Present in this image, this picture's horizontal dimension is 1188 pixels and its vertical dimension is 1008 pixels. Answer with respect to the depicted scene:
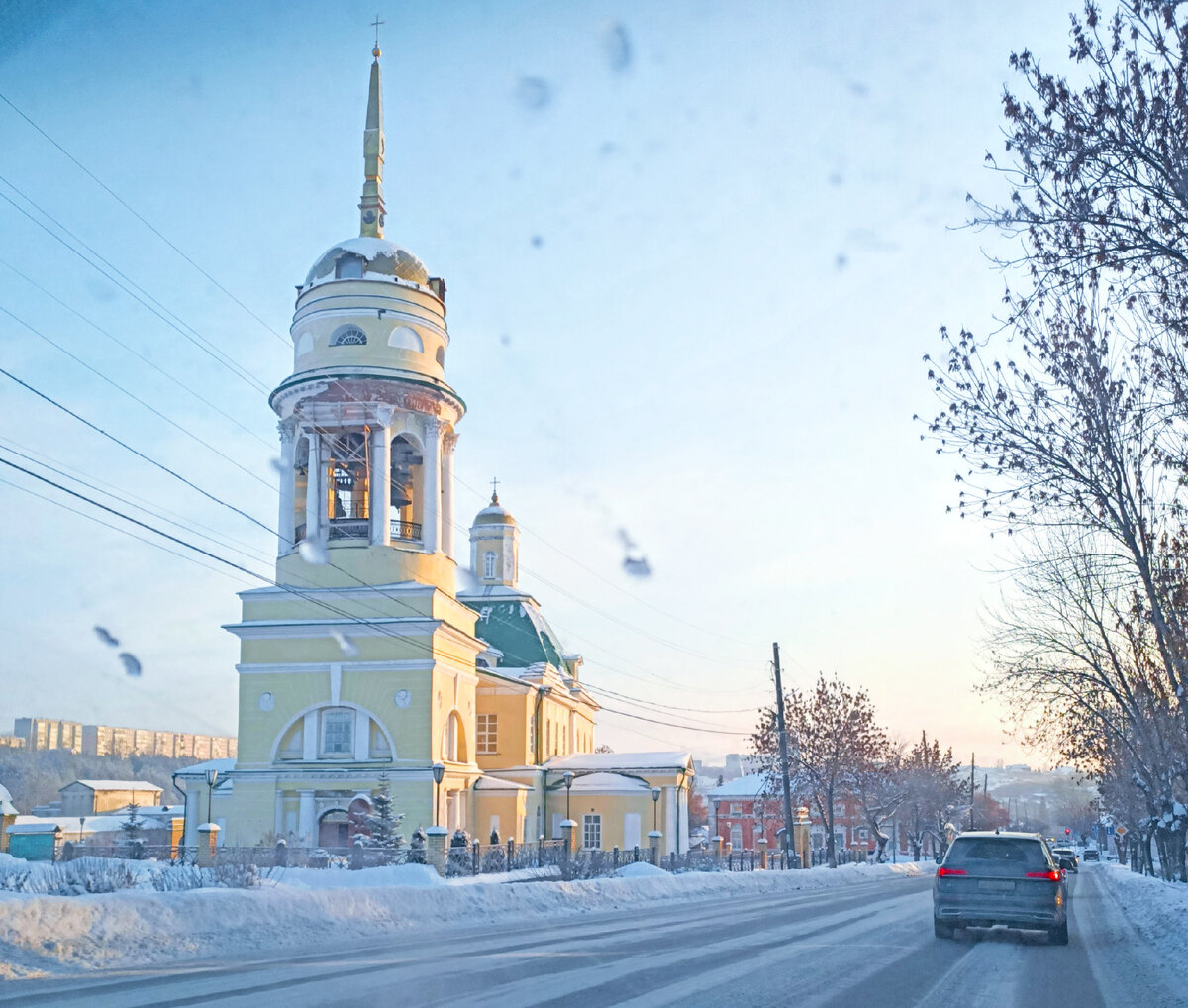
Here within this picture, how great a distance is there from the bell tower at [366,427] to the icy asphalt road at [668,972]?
997 inches

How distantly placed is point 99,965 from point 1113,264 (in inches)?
500

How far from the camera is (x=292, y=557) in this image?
42.8 meters

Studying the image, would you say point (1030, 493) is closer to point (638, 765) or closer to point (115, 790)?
point (638, 765)

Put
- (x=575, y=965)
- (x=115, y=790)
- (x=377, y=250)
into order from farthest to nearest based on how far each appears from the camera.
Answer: (x=115, y=790)
(x=377, y=250)
(x=575, y=965)

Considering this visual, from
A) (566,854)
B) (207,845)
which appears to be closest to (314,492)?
(207,845)

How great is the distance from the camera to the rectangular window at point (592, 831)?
53250 millimetres

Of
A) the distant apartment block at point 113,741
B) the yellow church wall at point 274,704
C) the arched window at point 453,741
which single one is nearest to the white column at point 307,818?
the yellow church wall at point 274,704

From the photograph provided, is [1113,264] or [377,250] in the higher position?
[377,250]

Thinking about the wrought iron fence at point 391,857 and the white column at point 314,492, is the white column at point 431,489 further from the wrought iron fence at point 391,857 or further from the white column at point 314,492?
the wrought iron fence at point 391,857

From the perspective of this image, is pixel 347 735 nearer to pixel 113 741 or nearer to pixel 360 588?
pixel 360 588

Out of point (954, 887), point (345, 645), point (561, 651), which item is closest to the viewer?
point (954, 887)

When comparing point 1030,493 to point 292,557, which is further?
point 292,557

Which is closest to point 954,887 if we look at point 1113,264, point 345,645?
point 1113,264

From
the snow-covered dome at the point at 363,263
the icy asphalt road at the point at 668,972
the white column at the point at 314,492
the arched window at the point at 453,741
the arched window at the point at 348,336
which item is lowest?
the icy asphalt road at the point at 668,972
